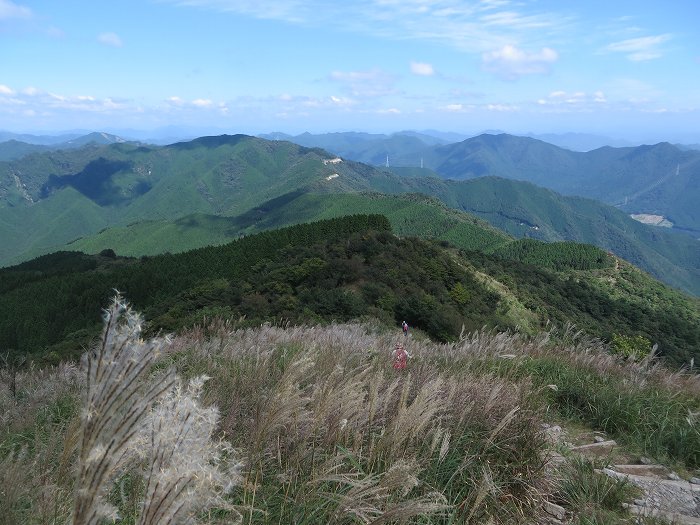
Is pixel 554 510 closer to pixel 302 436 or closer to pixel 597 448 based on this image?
pixel 597 448

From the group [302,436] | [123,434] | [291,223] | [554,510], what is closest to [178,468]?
[123,434]

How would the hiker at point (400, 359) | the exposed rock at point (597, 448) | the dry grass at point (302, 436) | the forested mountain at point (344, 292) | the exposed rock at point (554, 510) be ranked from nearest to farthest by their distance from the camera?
the dry grass at point (302, 436) → the exposed rock at point (554, 510) → the exposed rock at point (597, 448) → the hiker at point (400, 359) → the forested mountain at point (344, 292)

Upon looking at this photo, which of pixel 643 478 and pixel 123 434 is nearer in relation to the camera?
pixel 123 434

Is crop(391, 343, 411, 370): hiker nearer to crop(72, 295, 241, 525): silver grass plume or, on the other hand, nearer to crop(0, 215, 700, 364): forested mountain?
crop(72, 295, 241, 525): silver grass plume

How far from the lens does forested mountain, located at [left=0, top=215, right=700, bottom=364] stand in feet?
89.5

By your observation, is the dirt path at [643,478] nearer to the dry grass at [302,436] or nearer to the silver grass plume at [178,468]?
the dry grass at [302,436]

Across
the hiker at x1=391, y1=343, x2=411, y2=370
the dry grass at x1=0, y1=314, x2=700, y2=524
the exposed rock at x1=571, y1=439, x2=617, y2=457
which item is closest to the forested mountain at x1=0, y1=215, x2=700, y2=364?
A: the hiker at x1=391, y1=343, x2=411, y2=370

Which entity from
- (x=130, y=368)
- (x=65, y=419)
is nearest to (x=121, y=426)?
(x=130, y=368)

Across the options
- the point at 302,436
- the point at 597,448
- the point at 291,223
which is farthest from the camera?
the point at 291,223

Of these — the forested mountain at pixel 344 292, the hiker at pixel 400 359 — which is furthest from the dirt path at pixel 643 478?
the forested mountain at pixel 344 292

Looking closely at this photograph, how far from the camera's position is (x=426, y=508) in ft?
5.78

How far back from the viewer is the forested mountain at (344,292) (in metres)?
27.3

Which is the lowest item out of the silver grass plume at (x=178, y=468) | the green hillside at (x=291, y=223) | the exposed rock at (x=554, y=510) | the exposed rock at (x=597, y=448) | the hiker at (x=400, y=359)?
the green hillside at (x=291, y=223)

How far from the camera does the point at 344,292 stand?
93.7 ft
